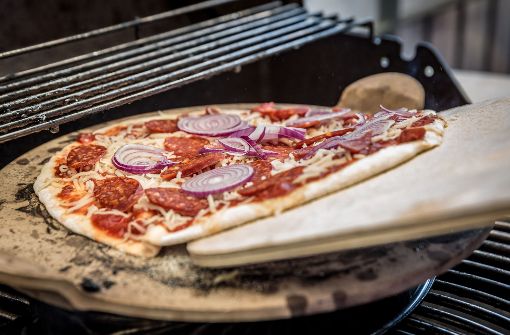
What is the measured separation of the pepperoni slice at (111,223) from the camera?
2.42 metres

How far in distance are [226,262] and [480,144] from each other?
103cm

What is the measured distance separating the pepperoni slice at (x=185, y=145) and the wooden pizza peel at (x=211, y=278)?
75 centimetres

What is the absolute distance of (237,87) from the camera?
18.1 feet

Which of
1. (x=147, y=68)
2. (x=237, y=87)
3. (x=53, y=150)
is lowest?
(x=237, y=87)

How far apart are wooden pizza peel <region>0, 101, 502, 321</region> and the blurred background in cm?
237

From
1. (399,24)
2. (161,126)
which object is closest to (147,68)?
(161,126)

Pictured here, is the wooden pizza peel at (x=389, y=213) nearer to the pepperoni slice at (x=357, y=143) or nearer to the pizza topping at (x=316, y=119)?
the pepperoni slice at (x=357, y=143)

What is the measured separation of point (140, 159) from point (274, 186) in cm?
87

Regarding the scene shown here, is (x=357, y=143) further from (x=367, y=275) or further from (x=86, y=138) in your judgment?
(x=86, y=138)

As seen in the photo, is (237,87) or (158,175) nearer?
(158,175)

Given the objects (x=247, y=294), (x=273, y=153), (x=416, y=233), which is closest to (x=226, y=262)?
(x=247, y=294)

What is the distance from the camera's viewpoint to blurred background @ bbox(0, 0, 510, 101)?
4555 millimetres

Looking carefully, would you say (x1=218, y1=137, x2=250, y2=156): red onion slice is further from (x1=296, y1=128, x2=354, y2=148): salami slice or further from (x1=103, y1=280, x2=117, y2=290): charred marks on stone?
(x1=103, y1=280, x2=117, y2=290): charred marks on stone

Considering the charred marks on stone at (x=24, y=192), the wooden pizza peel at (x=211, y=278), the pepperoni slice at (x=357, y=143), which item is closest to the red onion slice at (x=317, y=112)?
the pepperoni slice at (x=357, y=143)
